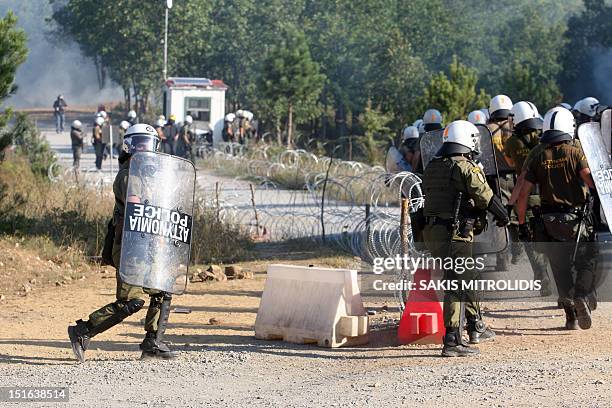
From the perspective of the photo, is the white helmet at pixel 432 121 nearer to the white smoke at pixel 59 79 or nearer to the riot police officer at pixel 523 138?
the riot police officer at pixel 523 138

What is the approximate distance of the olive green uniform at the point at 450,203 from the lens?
29.9 ft

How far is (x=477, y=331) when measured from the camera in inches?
387

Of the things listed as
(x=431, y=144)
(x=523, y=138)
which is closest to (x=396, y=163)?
(x=523, y=138)

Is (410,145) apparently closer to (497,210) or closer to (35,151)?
(497,210)

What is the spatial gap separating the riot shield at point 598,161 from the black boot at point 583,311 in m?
0.73

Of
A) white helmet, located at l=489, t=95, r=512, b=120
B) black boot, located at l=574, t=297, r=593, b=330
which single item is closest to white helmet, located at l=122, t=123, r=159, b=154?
black boot, located at l=574, t=297, r=593, b=330

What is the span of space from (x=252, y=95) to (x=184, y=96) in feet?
29.9

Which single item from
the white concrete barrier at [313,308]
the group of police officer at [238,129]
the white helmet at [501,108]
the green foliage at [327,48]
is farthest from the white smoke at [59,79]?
the white concrete barrier at [313,308]

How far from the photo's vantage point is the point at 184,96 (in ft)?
145

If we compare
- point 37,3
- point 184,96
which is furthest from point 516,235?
point 37,3

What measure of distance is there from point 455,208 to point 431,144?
194 cm

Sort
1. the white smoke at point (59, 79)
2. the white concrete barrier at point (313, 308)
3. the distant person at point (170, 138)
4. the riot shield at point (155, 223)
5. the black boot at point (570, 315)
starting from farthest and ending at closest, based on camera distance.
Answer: the white smoke at point (59, 79) → the distant person at point (170, 138) → the black boot at point (570, 315) → the white concrete barrier at point (313, 308) → the riot shield at point (155, 223)

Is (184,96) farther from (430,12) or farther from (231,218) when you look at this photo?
(231,218)

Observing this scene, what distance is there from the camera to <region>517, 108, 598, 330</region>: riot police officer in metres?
10.1
